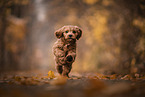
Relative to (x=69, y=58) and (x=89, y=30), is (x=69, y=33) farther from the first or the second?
(x=89, y=30)

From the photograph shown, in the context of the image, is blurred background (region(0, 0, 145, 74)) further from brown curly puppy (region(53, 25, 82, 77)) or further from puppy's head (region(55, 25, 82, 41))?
puppy's head (region(55, 25, 82, 41))

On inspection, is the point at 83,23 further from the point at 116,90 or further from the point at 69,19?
the point at 116,90

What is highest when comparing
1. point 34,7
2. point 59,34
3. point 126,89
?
point 34,7

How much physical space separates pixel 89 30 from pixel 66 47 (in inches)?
511

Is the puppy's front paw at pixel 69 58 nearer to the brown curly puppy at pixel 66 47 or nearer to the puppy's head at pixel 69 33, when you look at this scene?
the brown curly puppy at pixel 66 47

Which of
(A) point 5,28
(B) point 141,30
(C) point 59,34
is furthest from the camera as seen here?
(A) point 5,28

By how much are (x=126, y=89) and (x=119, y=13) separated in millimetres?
10565

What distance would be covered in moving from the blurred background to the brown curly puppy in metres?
3.34

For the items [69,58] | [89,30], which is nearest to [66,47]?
[69,58]

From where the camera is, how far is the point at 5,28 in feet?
45.6

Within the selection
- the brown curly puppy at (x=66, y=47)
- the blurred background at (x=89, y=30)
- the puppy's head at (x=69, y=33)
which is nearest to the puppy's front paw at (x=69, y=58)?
the brown curly puppy at (x=66, y=47)

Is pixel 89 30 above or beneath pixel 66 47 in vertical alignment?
above

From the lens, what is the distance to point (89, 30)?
1711 centimetres

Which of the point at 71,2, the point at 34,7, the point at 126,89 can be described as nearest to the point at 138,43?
the point at 126,89
